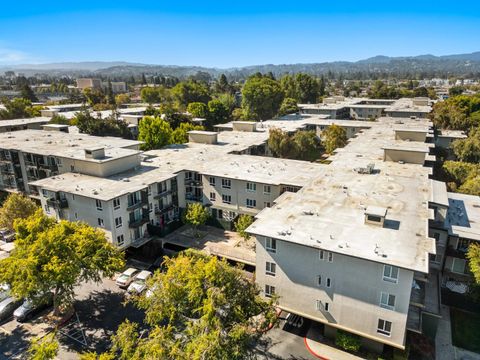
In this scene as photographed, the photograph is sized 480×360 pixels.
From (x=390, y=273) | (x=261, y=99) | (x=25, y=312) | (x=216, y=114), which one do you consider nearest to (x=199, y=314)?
(x=390, y=273)

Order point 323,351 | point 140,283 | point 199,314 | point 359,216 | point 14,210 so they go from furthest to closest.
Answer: point 14,210, point 140,283, point 359,216, point 323,351, point 199,314

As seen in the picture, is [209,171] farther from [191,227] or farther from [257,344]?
[257,344]

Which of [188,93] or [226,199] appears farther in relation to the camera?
[188,93]

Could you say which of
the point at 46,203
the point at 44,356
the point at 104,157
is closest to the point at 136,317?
the point at 44,356

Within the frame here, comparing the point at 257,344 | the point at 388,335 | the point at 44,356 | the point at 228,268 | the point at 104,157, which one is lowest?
the point at 257,344

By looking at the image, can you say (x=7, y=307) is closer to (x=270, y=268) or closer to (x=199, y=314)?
(x=199, y=314)

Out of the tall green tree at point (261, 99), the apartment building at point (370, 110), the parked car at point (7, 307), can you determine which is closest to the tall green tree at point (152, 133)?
the parked car at point (7, 307)
